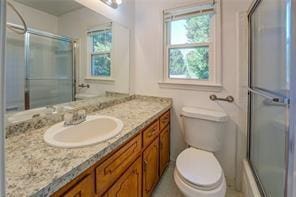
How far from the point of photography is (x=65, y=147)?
0.90m

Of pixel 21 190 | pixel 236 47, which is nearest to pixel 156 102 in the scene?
pixel 236 47

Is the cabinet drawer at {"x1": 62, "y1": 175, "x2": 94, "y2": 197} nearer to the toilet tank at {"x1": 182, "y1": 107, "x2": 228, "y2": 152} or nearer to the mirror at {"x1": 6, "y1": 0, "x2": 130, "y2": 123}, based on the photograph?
the mirror at {"x1": 6, "y1": 0, "x2": 130, "y2": 123}

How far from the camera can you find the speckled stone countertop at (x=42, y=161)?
60cm

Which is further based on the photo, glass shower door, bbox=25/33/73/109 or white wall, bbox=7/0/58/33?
glass shower door, bbox=25/33/73/109

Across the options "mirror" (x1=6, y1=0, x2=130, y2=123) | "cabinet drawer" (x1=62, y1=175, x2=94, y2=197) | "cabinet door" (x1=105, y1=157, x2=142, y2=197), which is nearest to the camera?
"cabinet drawer" (x1=62, y1=175, x2=94, y2=197)

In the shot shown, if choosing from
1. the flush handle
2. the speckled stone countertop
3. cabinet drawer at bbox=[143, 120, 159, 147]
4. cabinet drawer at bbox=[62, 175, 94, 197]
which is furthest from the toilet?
cabinet drawer at bbox=[62, 175, 94, 197]

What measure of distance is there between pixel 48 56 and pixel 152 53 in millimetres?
1212

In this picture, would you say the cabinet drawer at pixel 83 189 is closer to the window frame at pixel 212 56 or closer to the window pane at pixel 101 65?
the window pane at pixel 101 65

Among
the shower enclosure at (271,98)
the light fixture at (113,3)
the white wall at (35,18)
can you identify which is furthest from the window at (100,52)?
the shower enclosure at (271,98)

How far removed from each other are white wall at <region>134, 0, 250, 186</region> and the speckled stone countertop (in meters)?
1.11

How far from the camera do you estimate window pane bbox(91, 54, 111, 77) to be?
1.79 meters

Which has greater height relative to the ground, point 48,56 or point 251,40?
point 251,40

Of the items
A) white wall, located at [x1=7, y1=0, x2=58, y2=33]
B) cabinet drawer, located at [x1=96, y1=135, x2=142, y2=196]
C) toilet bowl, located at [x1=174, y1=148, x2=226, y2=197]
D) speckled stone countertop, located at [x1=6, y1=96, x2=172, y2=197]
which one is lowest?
toilet bowl, located at [x1=174, y1=148, x2=226, y2=197]

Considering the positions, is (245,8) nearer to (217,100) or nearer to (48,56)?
(217,100)
